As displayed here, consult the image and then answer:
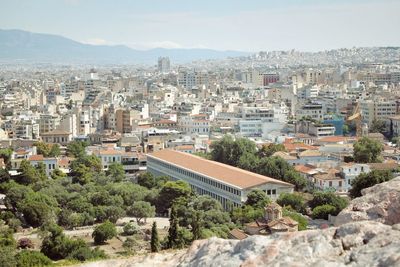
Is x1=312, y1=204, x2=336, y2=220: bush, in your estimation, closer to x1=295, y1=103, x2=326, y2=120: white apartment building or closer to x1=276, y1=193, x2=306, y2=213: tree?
x1=276, y1=193, x2=306, y2=213: tree

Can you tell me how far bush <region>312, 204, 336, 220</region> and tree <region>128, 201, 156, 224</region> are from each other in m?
5.42

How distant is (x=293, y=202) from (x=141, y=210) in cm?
507

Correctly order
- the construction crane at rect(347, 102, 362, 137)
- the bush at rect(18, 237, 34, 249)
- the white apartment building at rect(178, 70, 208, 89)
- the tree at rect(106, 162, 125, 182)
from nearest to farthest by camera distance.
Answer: the bush at rect(18, 237, 34, 249)
the tree at rect(106, 162, 125, 182)
the construction crane at rect(347, 102, 362, 137)
the white apartment building at rect(178, 70, 208, 89)

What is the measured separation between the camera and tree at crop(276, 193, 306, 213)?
2600 centimetres

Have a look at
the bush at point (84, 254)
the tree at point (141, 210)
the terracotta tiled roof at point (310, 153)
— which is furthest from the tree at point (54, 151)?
the bush at point (84, 254)

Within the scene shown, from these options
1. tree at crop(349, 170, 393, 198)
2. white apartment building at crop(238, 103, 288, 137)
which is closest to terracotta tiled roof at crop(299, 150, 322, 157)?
tree at crop(349, 170, 393, 198)

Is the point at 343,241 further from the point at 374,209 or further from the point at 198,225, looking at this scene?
the point at 198,225

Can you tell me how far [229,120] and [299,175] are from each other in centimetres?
2116

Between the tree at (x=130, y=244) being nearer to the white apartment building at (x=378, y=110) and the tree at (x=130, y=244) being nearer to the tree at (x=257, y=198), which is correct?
the tree at (x=257, y=198)

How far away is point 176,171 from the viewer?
33469 millimetres

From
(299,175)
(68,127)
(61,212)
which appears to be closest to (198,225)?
(61,212)

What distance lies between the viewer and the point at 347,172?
101 feet

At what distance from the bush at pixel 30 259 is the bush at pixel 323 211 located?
9.62 m

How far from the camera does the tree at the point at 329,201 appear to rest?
980 inches
